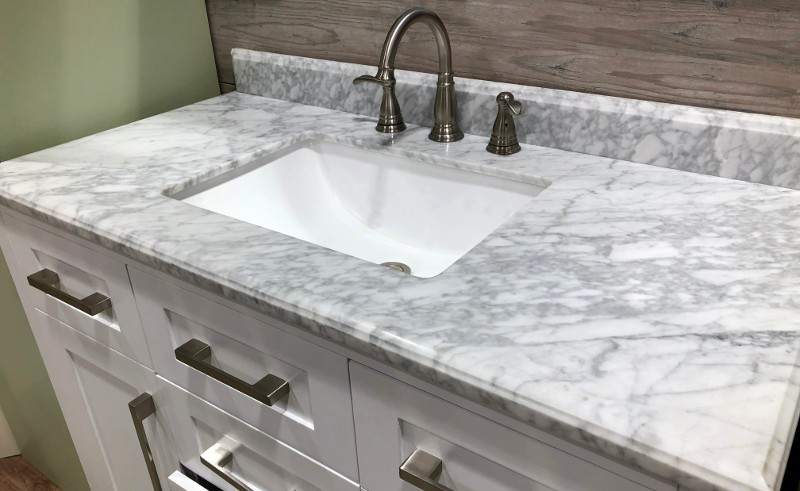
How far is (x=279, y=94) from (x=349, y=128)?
0.26m

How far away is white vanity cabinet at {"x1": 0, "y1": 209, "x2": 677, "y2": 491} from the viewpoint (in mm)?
615

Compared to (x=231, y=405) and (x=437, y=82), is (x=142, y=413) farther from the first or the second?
(x=437, y=82)

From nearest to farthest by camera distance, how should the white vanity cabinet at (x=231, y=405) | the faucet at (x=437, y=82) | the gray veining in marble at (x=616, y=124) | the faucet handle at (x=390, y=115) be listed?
1. the white vanity cabinet at (x=231, y=405)
2. the gray veining in marble at (x=616, y=124)
3. the faucet at (x=437, y=82)
4. the faucet handle at (x=390, y=115)

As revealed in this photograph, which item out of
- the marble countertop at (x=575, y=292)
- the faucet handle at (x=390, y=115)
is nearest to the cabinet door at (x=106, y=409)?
the marble countertop at (x=575, y=292)

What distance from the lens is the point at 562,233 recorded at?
0.78 meters

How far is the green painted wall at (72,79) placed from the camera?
1.12 m

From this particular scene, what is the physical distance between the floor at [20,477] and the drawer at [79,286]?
2.63 ft

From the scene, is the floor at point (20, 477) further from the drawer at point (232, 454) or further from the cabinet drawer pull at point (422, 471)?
the cabinet drawer pull at point (422, 471)

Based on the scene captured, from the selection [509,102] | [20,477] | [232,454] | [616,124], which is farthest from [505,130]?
[20,477]

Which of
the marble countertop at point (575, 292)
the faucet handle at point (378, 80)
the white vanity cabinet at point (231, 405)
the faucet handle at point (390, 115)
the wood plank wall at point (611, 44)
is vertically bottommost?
the white vanity cabinet at point (231, 405)

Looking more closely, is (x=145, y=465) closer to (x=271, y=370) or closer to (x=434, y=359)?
(x=271, y=370)

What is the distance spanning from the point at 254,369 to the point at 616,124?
2.01 feet

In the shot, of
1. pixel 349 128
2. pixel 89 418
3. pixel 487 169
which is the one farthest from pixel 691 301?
pixel 89 418

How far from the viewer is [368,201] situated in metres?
1.12
